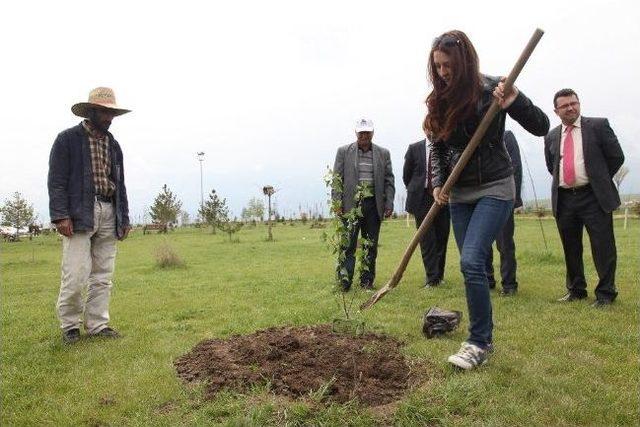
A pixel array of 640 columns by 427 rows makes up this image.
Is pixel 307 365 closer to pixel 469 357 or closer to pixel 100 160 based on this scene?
pixel 469 357

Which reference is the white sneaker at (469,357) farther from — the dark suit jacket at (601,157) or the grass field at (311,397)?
the dark suit jacket at (601,157)

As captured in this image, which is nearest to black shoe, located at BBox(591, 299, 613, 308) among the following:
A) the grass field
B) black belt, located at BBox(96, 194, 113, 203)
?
the grass field

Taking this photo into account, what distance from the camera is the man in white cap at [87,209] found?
513cm

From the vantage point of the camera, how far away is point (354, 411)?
3.08 m

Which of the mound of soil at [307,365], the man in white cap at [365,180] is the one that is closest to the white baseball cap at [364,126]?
the man in white cap at [365,180]

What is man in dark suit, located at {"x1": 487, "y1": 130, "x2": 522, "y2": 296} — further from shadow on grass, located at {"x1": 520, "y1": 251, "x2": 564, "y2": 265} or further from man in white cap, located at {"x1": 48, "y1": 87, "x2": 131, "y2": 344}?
man in white cap, located at {"x1": 48, "y1": 87, "x2": 131, "y2": 344}

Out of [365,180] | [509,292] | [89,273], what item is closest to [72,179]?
[89,273]

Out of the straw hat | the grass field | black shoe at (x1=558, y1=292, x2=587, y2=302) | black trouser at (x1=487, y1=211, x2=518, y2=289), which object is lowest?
the grass field

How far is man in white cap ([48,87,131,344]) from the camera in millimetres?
5133

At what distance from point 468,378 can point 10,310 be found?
6.97 metres

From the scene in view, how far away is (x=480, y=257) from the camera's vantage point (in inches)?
147

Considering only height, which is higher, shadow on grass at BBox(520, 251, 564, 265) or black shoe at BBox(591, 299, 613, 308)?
shadow on grass at BBox(520, 251, 564, 265)

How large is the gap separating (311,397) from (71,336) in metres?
3.17

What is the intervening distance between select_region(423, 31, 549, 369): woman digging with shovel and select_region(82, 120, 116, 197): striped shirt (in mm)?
3425
